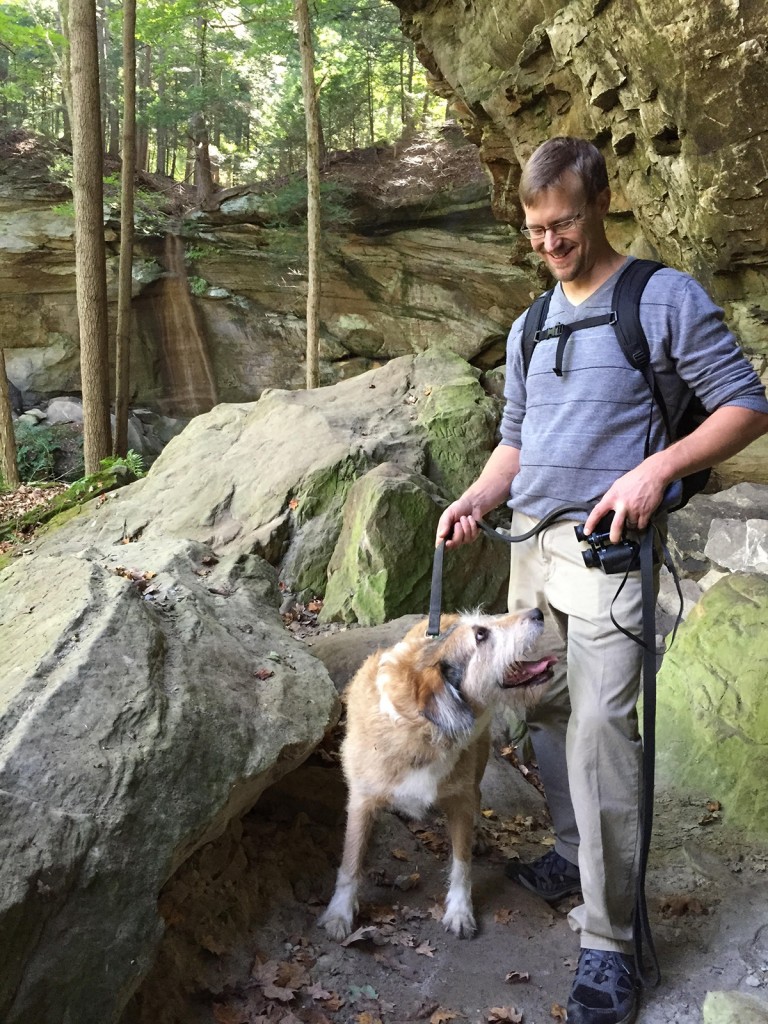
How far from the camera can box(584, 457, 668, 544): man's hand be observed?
2.40 meters

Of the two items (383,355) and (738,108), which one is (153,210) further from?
(738,108)

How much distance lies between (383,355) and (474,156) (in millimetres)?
6172

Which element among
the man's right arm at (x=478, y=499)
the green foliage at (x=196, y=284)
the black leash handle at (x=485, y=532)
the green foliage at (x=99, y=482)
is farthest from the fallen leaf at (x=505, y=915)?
the green foliage at (x=196, y=284)

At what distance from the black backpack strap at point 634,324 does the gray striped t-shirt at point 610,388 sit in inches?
0.9

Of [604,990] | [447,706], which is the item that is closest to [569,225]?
[447,706]

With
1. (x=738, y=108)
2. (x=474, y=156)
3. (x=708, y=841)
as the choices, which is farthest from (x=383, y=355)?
(x=708, y=841)

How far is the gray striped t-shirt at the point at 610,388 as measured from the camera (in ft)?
8.07

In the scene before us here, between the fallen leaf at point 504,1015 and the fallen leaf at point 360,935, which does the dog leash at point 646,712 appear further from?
the fallen leaf at point 360,935

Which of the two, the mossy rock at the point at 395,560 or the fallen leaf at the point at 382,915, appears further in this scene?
the mossy rock at the point at 395,560

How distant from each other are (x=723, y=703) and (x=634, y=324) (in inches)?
114

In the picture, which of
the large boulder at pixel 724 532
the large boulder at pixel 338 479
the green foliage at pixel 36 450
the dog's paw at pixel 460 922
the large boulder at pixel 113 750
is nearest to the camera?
the large boulder at pixel 113 750

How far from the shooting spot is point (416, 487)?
6559mm

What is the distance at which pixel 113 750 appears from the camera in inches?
99.3

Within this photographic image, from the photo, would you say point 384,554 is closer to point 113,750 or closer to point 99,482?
point 113,750
